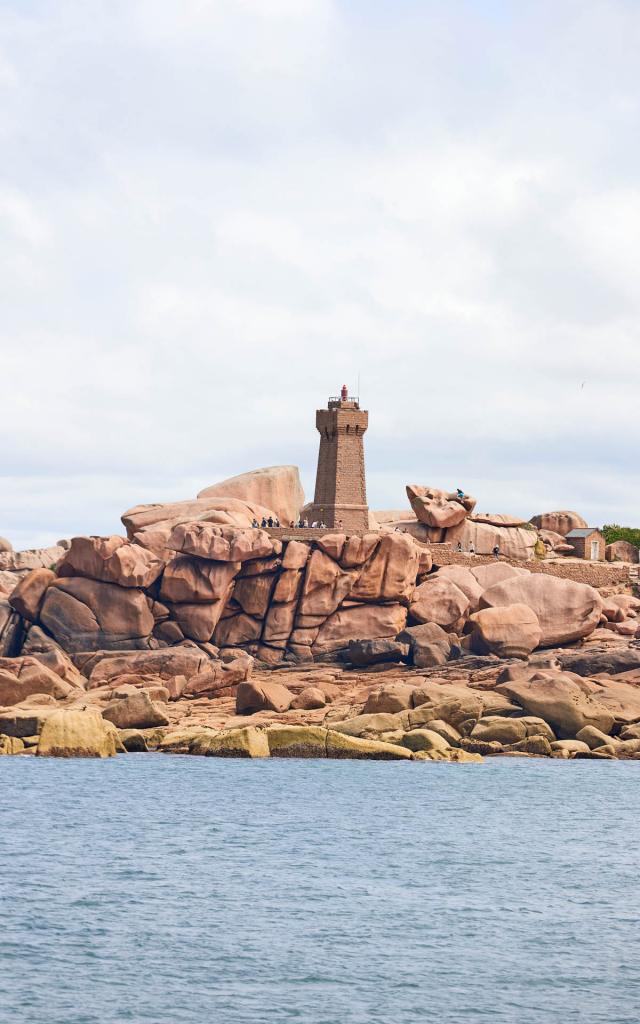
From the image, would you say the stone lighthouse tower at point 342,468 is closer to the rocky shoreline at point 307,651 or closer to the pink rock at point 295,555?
the rocky shoreline at point 307,651

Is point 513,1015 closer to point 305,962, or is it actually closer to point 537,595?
point 305,962

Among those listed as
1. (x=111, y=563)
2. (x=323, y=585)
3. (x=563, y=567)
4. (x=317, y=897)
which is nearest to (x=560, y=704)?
(x=323, y=585)

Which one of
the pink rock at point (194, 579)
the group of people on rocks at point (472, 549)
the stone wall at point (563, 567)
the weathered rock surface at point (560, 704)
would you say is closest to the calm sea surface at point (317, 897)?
the weathered rock surface at point (560, 704)

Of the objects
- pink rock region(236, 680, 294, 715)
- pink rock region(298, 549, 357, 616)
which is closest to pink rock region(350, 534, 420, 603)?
pink rock region(298, 549, 357, 616)

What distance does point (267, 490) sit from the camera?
82.1 metres

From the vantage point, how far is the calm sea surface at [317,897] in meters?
20.7

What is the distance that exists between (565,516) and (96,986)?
76.9 metres

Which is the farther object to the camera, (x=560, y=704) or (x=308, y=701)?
(x=308, y=701)

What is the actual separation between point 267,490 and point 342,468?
180 inches

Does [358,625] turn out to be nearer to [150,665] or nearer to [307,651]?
[307,651]

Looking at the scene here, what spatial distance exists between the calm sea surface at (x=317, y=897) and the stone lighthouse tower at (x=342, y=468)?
34432 mm

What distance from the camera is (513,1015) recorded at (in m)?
19.8

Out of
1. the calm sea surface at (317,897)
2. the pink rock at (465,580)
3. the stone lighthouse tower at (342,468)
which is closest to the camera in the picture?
the calm sea surface at (317,897)

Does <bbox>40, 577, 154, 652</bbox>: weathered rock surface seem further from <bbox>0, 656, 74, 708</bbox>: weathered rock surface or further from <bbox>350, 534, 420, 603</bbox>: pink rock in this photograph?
<bbox>350, 534, 420, 603</bbox>: pink rock
